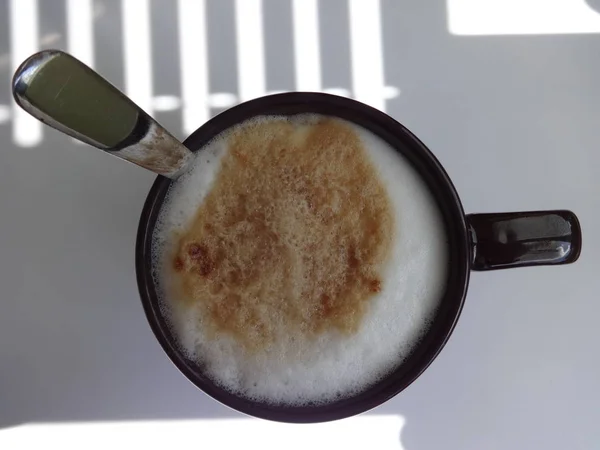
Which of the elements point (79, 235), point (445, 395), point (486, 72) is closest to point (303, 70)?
point (486, 72)

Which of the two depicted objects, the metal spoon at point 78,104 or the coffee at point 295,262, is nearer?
the metal spoon at point 78,104

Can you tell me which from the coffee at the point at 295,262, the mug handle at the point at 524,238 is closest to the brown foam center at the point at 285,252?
the coffee at the point at 295,262

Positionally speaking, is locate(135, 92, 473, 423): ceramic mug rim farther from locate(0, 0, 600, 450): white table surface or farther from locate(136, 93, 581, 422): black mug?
locate(0, 0, 600, 450): white table surface

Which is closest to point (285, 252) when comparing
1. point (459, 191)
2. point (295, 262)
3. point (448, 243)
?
point (295, 262)

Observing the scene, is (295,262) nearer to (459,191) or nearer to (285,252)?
(285,252)

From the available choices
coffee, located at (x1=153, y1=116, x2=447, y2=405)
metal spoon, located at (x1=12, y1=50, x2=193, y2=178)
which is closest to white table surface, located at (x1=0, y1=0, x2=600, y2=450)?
coffee, located at (x1=153, y1=116, x2=447, y2=405)

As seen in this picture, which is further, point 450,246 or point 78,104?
point 450,246

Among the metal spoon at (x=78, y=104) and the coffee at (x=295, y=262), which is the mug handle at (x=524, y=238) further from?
the metal spoon at (x=78, y=104)
